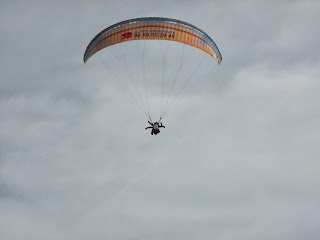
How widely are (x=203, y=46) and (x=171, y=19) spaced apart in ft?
14.8

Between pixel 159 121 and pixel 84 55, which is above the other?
pixel 84 55

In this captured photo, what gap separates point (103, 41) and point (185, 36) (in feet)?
27.9

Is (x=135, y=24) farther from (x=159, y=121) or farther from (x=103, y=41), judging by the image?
(x=159, y=121)

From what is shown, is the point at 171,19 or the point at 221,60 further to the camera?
the point at 221,60

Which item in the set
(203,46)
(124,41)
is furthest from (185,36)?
(124,41)

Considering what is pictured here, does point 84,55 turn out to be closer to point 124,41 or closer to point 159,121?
point 124,41

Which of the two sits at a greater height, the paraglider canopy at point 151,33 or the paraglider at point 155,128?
the paraglider canopy at point 151,33

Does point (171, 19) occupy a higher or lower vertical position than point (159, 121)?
higher

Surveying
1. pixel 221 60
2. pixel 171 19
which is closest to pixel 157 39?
pixel 171 19

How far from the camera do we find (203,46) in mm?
55531

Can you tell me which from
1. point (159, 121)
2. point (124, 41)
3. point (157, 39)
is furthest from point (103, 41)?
point (159, 121)

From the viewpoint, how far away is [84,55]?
56.8m

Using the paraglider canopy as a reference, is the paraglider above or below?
below

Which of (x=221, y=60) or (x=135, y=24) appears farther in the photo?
(x=221, y=60)
